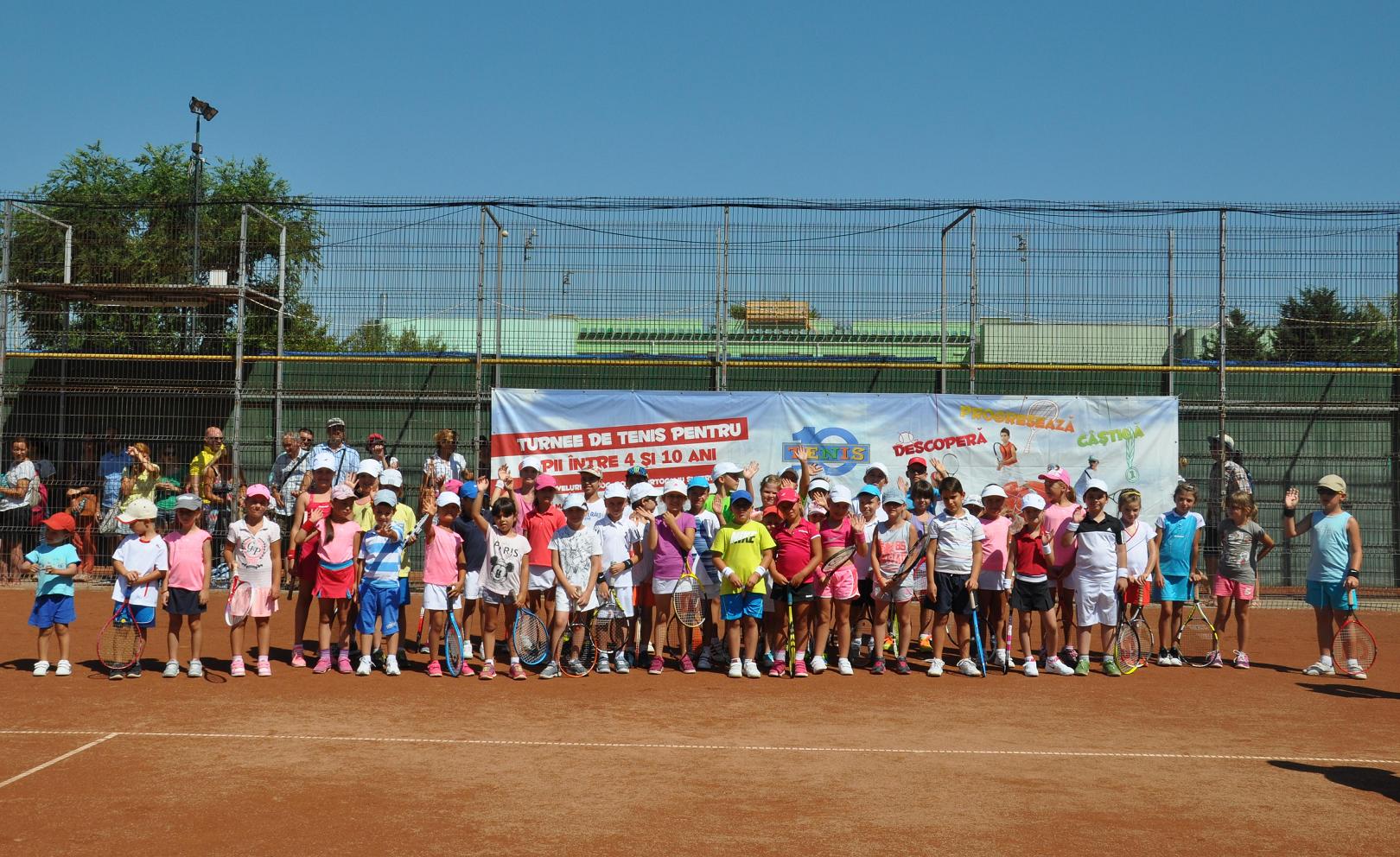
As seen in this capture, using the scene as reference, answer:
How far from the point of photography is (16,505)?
49.2ft

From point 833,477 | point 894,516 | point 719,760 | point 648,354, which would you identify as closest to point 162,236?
point 648,354

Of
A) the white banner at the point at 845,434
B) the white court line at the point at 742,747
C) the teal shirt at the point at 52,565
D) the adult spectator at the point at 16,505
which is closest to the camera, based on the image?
the white court line at the point at 742,747

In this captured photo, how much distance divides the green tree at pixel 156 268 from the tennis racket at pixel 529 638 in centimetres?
668

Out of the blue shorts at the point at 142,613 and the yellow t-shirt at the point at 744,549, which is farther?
the yellow t-shirt at the point at 744,549

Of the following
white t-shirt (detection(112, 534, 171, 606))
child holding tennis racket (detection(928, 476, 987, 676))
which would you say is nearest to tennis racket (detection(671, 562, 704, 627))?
child holding tennis racket (detection(928, 476, 987, 676))

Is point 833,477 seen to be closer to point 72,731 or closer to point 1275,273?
point 1275,273

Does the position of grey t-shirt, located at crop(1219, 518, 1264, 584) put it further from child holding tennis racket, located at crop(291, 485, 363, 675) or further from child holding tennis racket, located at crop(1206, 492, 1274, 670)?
child holding tennis racket, located at crop(291, 485, 363, 675)

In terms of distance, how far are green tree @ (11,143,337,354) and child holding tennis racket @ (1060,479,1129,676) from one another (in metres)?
9.77

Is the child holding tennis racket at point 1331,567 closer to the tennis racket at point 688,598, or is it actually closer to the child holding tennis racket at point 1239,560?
the child holding tennis racket at point 1239,560

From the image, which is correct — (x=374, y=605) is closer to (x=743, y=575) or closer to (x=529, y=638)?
(x=529, y=638)

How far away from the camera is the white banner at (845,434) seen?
14820 mm

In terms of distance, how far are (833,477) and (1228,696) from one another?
5946 millimetres

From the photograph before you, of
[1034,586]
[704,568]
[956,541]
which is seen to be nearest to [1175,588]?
[1034,586]

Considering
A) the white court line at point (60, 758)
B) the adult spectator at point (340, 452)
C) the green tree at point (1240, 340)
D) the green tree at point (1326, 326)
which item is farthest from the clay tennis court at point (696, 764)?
the green tree at point (1326, 326)
